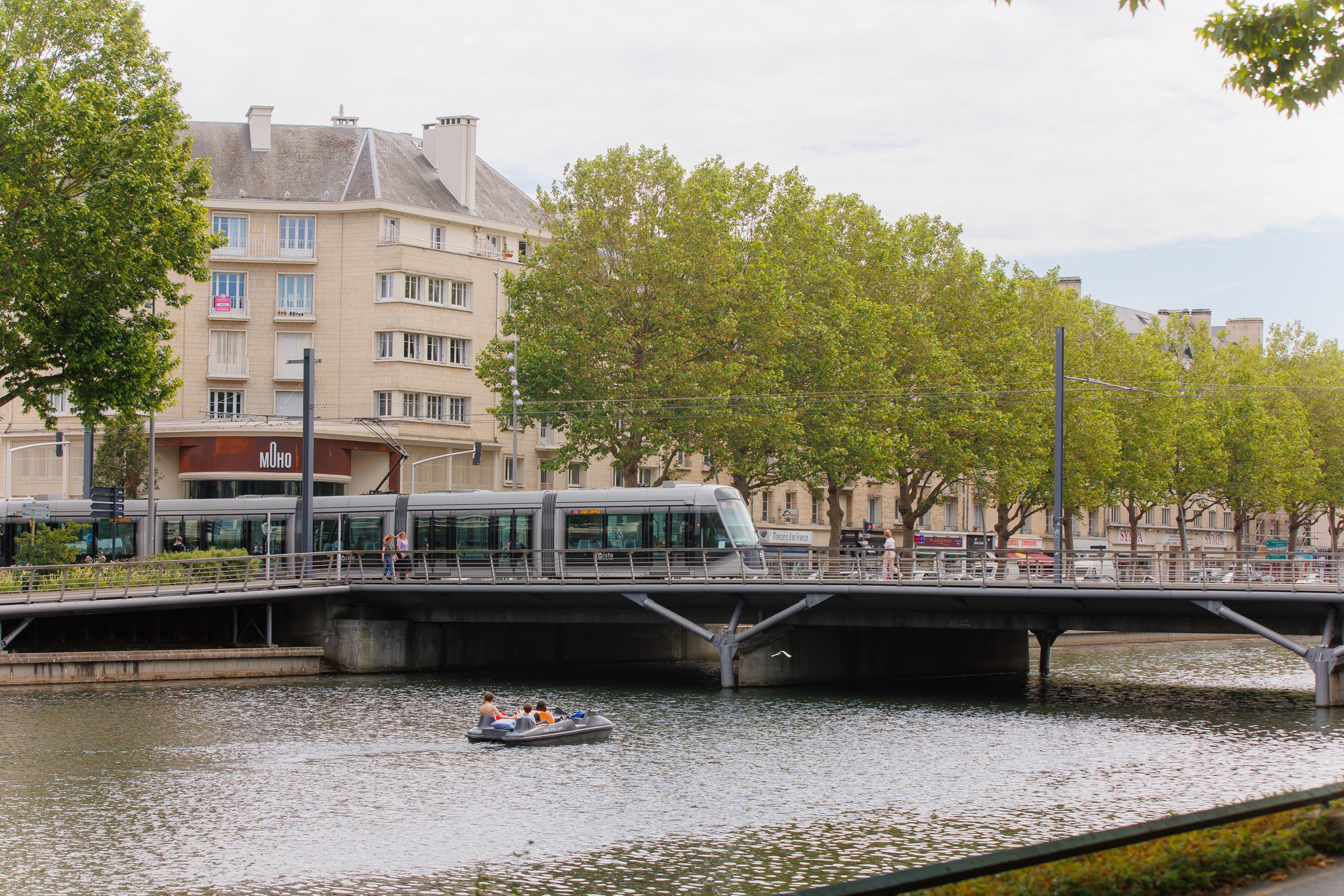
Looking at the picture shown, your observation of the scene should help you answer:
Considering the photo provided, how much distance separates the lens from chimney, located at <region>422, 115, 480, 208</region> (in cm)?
7406

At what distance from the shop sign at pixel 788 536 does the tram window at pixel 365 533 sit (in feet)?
103

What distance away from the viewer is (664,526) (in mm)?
45469

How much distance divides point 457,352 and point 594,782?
47.8 m

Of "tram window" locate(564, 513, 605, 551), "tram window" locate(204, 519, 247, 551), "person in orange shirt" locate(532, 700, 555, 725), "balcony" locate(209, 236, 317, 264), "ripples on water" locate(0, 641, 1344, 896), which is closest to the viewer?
"ripples on water" locate(0, 641, 1344, 896)

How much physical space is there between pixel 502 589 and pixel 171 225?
13.1 m

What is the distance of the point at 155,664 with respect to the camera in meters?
40.6

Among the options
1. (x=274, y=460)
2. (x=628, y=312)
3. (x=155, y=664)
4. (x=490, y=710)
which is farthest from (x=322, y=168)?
(x=490, y=710)

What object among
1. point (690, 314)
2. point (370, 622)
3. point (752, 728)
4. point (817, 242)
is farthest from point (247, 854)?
point (817, 242)

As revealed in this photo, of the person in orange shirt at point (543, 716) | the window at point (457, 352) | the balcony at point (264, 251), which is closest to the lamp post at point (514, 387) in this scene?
the window at point (457, 352)

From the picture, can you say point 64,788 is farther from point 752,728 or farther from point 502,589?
point 502,589

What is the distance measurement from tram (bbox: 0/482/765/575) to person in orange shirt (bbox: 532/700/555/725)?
9.86 m

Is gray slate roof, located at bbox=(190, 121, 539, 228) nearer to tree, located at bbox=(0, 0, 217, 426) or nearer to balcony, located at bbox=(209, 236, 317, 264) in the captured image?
balcony, located at bbox=(209, 236, 317, 264)

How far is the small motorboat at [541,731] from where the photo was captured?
98.6ft

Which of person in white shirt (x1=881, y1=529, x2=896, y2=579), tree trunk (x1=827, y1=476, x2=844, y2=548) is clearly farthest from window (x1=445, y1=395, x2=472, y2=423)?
person in white shirt (x1=881, y1=529, x2=896, y2=579)
